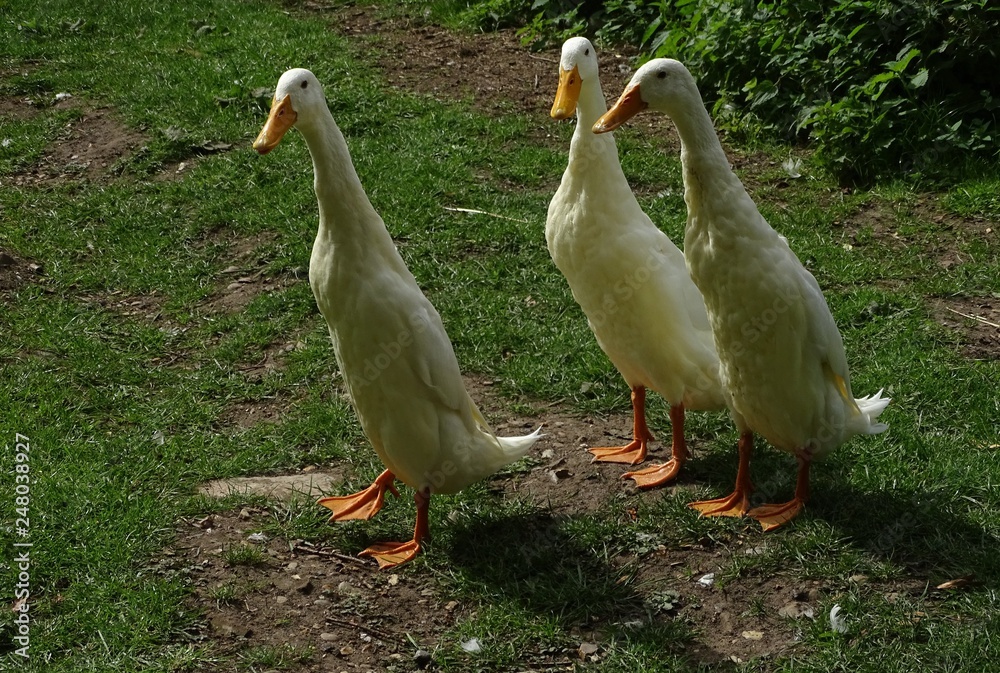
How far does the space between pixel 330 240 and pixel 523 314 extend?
2260 millimetres

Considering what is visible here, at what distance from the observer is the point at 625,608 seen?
4.03 m

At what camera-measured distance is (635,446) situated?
5000mm

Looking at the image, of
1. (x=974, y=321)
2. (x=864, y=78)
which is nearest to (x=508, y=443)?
(x=974, y=321)

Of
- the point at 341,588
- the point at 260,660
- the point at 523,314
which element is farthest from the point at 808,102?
the point at 260,660

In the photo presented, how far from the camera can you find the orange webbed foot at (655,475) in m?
4.73

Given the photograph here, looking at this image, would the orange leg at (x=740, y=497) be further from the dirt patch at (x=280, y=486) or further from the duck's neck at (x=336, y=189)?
the duck's neck at (x=336, y=189)

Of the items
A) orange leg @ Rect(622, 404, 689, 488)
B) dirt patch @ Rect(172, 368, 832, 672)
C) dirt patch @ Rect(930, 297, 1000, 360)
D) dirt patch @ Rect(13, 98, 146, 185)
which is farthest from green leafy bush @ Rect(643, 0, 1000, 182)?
dirt patch @ Rect(13, 98, 146, 185)

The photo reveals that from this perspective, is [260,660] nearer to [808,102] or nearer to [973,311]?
[973,311]

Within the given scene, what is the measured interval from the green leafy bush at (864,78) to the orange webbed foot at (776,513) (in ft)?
12.5

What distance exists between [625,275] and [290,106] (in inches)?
64.7

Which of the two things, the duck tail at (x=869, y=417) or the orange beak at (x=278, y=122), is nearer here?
the orange beak at (x=278, y=122)

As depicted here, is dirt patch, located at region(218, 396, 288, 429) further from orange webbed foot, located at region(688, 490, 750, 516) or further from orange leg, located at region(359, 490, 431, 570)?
orange webbed foot, located at region(688, 490, 750, 516)

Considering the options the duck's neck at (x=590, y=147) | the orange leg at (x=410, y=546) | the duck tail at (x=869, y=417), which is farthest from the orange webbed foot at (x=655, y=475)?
the duck's neck at (x=590, y=147)

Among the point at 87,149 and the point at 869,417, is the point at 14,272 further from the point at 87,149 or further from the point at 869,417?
the point at 869,417
